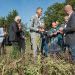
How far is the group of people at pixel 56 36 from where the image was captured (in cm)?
912

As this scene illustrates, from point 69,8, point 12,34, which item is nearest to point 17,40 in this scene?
point 12,34

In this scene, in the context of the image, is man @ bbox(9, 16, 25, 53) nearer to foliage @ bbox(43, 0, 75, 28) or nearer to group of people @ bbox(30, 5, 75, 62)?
group of people @ bbox(30, 5, 75, 62)

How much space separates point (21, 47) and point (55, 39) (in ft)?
4.51

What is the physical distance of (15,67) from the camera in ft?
22.4

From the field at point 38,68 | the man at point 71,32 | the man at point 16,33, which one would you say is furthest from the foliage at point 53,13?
the field at point 38,68

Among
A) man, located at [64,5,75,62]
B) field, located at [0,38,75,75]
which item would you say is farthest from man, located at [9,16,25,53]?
field, located at [0,38,75,75]

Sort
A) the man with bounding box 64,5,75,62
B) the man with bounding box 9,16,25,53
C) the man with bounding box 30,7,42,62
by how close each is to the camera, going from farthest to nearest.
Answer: the man with bounding box 9,16,25,53, the man with bounding box 30,7,42,62, the man with bounding box 64,5,75,62

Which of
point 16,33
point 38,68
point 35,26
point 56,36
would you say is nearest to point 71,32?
point 35,26

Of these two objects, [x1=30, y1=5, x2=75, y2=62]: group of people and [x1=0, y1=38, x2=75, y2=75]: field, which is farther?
[x1=30, y1=5, x2=75, y2=62]: group of people

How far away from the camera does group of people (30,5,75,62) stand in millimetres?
9117

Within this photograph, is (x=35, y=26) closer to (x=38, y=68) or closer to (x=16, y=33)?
(x=16, y=33)

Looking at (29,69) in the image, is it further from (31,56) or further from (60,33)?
(60,33)

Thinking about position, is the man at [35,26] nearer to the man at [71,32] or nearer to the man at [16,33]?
the man at [16,33]

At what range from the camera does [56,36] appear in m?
12.0
